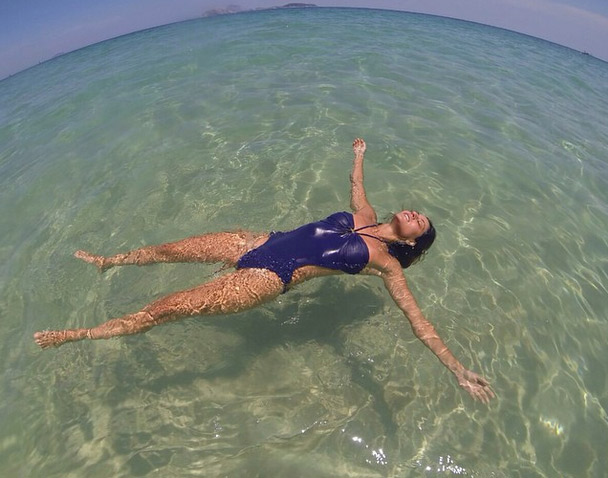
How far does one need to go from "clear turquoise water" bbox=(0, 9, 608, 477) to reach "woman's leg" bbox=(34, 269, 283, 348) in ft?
2.60

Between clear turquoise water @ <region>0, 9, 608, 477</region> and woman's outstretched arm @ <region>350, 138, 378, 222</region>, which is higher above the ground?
woman's outstretched arm @ <region>350, 138, 378, 222</region>

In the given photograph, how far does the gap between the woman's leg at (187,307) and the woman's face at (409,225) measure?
138 centimetres

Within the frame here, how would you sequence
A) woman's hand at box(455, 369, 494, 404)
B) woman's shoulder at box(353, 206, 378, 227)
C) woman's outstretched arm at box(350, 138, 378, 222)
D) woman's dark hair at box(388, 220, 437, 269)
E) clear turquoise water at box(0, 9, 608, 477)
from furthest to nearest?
woman's outstretched arm at box(350, 138, 378, 222) < woman's shoulder at box(353, 206, 378, 227) < woman's dark hair at box(388, 220, 437, 269) < clear turquoise water at box(0, 9, 608, 477) < woman's hand at box(455, 369, 494, 404)

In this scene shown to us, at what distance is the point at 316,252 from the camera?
403 centimetres

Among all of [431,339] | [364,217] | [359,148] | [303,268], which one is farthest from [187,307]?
[359,148]

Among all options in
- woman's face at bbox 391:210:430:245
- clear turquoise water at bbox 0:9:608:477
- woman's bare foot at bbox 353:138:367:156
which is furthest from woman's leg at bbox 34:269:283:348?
woman's bare foot at bbox 353:138:367:156

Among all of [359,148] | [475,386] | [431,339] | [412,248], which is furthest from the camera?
[359,148]

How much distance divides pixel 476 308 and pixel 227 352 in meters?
3.28

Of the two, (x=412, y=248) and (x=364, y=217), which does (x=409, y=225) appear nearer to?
(x=412, y=248)

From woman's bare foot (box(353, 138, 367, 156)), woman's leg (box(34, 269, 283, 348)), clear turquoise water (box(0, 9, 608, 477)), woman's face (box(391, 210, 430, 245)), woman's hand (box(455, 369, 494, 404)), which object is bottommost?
clear turquoise water (box(0, 9, 608, 477))

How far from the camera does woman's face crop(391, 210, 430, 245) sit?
3.98m

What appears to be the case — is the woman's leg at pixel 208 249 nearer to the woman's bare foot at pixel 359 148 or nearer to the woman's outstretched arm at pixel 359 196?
the woman's outstretched arm at pixel 359 196

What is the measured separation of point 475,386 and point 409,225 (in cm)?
161

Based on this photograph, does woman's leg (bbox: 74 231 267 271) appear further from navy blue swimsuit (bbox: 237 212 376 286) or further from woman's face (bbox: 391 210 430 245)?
woman's face (bbox: 391 210 430 245)
